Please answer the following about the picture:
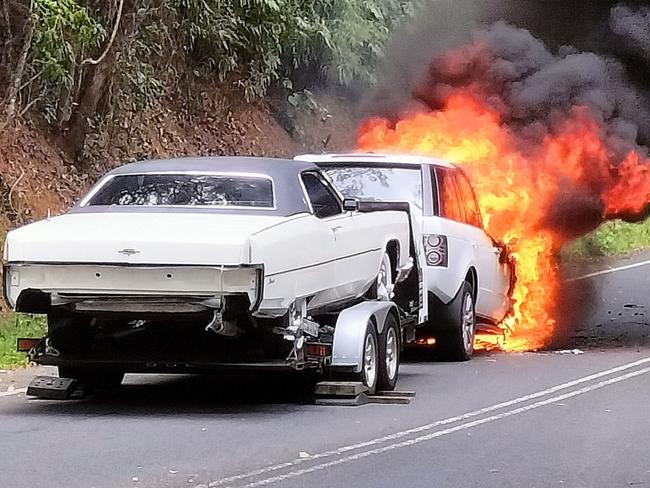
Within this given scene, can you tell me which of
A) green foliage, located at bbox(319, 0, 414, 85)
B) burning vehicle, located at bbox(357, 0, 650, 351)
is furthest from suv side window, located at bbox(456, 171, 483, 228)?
green foliage, located at bbox(319, 0, 414, 85)

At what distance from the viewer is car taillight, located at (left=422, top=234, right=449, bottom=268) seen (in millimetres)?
13219

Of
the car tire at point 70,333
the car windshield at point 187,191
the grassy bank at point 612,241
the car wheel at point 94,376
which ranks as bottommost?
the car wheel at point 94,376

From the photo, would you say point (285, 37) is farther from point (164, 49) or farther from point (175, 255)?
point (175, 255)

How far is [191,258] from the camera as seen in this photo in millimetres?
9500

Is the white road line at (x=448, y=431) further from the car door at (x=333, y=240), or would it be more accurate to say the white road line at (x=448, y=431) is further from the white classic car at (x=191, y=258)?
the car door at (x=333, y=240)

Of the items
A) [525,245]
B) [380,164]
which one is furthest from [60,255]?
[525,245]

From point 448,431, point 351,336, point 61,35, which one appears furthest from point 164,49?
point 448,431

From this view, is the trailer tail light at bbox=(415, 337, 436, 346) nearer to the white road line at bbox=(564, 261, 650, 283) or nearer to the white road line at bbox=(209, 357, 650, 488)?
the white road line at bbox=(209, 357, 650, 488)

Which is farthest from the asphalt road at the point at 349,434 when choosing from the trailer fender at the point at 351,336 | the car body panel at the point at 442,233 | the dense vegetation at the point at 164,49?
the dense vegetation at the point at 164,49

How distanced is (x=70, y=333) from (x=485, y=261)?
5357mm

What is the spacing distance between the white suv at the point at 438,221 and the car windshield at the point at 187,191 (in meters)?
2.46

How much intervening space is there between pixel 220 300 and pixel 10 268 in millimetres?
1528

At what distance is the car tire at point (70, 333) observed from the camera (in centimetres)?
1036

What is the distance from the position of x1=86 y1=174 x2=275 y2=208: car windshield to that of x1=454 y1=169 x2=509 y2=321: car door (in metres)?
3.77
